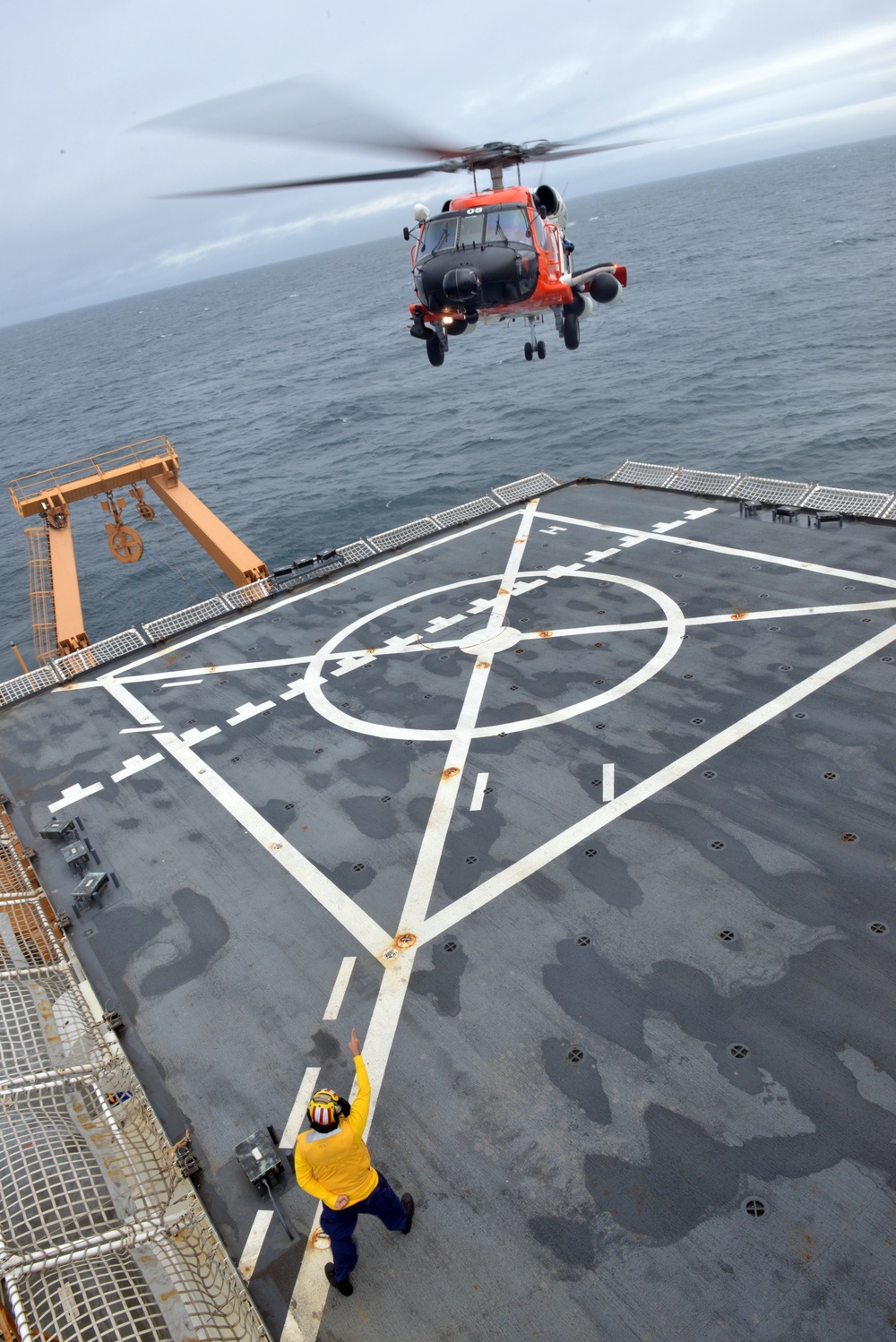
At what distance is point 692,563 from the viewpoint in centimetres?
2244

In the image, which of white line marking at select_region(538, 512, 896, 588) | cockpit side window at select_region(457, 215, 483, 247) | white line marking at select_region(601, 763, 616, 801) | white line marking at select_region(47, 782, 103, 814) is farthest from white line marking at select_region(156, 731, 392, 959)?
white line marking at select_region(538, 512, 896, 588)

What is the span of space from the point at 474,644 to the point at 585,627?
9.45ft

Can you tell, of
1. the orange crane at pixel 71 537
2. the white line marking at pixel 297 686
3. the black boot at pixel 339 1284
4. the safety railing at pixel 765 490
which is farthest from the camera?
the orange crane at pixel 71 537

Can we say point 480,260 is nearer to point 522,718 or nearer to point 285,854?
point 522,718

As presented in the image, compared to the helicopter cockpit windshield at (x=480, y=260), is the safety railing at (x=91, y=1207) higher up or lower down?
lower down

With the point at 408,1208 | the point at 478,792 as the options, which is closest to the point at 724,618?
the point at 478,792

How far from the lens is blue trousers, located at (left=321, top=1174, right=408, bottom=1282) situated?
7.54 metres

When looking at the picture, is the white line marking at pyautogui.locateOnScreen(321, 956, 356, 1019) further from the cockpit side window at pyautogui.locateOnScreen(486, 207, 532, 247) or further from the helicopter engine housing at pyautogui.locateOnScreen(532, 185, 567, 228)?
the helicopter engine housing at pyautogui.locateOnScreen(532, 185, 567, 228)

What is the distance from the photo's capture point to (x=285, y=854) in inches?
574

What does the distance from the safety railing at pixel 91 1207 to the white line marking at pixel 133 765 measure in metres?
6.92

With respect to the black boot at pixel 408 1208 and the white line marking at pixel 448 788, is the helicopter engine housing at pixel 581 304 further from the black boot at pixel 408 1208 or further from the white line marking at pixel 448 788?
the black boot at pixel 408 1208

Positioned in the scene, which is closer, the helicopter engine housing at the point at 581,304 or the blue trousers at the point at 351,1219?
the blue trousers at the point at 351,1219

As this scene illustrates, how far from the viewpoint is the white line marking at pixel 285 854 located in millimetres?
12508

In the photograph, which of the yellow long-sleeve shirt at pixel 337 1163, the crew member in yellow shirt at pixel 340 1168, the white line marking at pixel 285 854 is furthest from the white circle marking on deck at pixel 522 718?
the yellow long-sleeve shirt at pixel 337 1163
